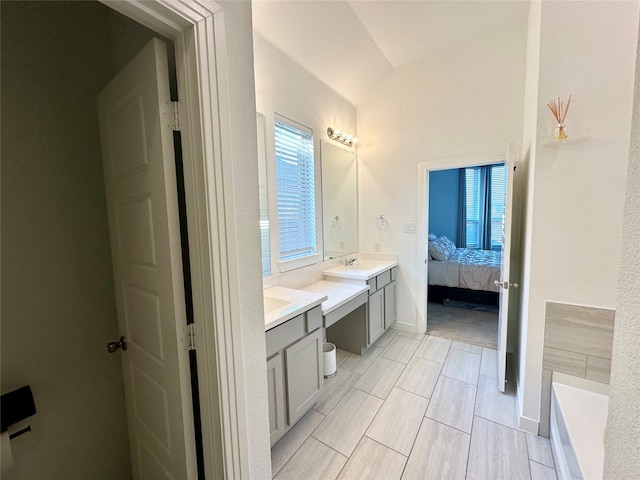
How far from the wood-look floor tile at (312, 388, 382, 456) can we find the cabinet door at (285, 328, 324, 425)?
7.5 inches

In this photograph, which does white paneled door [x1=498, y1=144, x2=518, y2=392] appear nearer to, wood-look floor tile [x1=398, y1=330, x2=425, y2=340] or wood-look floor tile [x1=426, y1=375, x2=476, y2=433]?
wood-look floor tile [x1=426, y1=375, x2=476, y2=433]

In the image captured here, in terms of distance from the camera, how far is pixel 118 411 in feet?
4.81

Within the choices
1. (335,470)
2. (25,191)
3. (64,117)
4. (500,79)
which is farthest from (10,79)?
(500,79)

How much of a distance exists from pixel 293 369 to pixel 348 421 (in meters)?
0.63

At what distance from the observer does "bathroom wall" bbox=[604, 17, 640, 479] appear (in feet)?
1.42

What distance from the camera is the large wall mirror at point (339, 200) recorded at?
2969 millimetres

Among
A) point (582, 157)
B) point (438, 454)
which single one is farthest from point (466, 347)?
point (582, 157)

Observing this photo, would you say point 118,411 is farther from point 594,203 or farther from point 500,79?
point 500,79

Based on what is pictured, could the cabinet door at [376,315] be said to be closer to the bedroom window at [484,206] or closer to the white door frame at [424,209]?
the white door frame at [424,209]

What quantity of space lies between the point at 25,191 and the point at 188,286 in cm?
87

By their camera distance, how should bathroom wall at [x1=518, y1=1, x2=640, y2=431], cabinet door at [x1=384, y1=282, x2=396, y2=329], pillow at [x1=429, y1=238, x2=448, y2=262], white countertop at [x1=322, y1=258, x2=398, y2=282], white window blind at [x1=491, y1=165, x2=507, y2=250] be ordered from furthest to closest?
white window blind at [x1=491, y1=165, x2=507, y2=250], pillow at [x1=429, y1=238, x2=448, y2=262], cabinet door at [x1=384, y1=282, x2=396, y2=329], white countertop at [x1=322, y1=258, x2=398, y2=282], bathroom wall at [x1=518, y1=1, x2=640, y2=431]

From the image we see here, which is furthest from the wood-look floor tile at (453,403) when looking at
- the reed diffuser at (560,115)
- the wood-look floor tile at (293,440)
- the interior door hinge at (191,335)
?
the reed diffuser at (560,115)

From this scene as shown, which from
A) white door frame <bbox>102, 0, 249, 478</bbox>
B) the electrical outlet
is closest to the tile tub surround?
the electrical outlet

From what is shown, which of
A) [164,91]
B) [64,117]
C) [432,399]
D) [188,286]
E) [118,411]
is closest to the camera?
[164,91]
